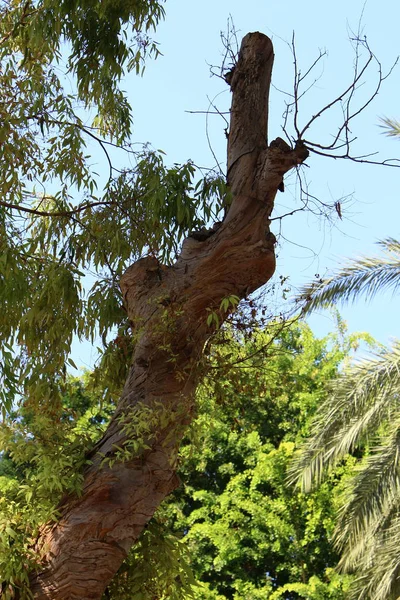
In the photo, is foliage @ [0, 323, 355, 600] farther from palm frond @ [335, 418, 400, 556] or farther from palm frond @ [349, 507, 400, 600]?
palm frond @ [349, 507, 400, 600]

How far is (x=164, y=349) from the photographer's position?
5.52 meters

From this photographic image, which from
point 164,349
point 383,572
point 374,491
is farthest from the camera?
point 383,572

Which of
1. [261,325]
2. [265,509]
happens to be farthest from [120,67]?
[265,509]

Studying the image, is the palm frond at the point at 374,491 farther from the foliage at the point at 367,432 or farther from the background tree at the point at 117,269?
the background tree at the point at 117,269

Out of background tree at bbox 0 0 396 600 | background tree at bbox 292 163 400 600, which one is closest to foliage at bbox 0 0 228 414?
background tree at bbox 0 0 396 600

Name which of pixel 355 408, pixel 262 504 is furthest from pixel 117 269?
pixel 262 504

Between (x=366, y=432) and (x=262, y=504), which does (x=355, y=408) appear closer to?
(x=366, y=432)

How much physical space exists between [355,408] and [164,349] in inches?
301

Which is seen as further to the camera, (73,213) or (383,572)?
(383,572)

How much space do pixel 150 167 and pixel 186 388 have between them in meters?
2.15

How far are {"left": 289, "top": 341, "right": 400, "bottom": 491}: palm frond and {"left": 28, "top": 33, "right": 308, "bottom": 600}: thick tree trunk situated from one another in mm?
6586

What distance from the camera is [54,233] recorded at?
7.45 metres

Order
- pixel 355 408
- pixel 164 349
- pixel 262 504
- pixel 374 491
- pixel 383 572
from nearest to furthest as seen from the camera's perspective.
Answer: pixel 164 349 → pixel 355 408 → pixel 374 491 → pixel 383 572 → pixel 262 504

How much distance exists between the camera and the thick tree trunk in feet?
16.5
